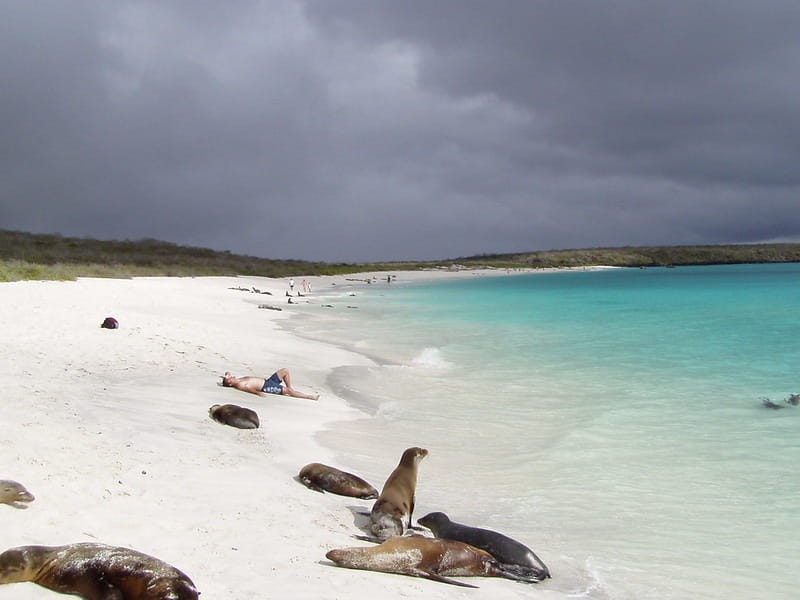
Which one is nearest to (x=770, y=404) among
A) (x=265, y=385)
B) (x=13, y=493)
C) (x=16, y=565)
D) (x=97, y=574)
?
(x=265, y=385)

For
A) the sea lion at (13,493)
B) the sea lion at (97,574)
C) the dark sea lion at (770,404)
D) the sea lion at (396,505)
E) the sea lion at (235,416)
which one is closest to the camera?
the sea lion at (97,574)

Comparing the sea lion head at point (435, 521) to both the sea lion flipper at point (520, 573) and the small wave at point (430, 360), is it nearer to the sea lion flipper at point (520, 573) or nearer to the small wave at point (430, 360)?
the sea lion flipper at point (520, 573)

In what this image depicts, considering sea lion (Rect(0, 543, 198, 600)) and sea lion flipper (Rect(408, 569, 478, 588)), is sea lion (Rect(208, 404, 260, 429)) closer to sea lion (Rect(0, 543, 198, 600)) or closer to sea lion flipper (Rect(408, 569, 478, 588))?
sea lion flipper (Rect(408, 569, 478, 588))

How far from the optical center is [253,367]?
13.3 metres

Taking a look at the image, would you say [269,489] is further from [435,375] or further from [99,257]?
[99,257]

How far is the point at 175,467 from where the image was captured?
20.2 feet

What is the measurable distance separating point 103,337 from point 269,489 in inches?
346

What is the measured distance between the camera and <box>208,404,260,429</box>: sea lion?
8.38 m

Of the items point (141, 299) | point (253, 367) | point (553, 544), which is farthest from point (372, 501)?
point (141, 299)

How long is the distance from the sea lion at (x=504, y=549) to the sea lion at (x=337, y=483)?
127 centimetres

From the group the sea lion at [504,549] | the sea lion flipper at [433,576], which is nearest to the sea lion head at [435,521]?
the sea lion at [504,549]

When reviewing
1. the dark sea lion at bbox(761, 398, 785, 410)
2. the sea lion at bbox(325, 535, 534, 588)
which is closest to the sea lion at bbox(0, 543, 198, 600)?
the sea lion at bbox(325, 535, 534, 588)

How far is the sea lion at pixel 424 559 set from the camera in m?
4.64

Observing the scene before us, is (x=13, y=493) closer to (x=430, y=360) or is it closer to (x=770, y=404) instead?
(x=770, y=404)
